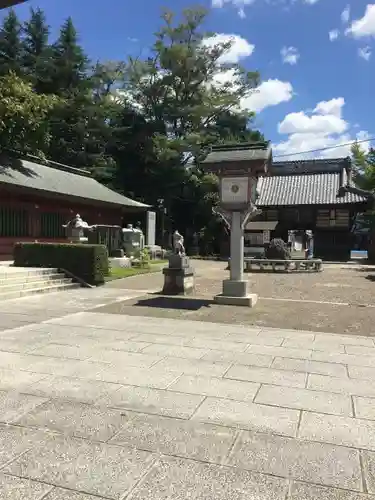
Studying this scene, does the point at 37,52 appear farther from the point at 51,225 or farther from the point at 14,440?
the point at 14,440

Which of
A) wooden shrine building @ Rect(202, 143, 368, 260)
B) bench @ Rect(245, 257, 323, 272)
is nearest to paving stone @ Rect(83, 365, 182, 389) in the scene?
bench @ Rect(245, 257, 323, 272)

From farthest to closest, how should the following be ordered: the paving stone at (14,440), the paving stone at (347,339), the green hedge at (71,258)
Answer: the green hedge at (71,258)
the paving stone at (347,339)
the paving stone at (14,440)

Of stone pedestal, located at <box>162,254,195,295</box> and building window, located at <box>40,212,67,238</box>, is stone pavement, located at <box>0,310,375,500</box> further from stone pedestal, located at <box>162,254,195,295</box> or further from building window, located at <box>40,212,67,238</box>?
building window, located at <box>40,212,67,238</box>

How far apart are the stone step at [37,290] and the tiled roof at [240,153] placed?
208 inches

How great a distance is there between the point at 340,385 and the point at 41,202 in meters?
17.6

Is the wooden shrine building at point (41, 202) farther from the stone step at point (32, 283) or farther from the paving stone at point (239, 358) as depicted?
the paving stone at point (239, 358)

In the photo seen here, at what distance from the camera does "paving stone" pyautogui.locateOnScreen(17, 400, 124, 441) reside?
311cm

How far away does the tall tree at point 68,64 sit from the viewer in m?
31.5

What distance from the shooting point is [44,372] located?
4.46 metres

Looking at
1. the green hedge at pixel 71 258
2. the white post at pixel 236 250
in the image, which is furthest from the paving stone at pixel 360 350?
the green hedge at pixel 71 258

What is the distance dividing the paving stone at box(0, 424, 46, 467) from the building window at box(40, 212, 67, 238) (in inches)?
688

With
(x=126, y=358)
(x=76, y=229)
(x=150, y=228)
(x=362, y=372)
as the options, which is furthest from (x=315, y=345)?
(x=150, y=228)

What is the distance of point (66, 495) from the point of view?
7.68 feet

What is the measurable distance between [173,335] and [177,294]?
4.44 meters
